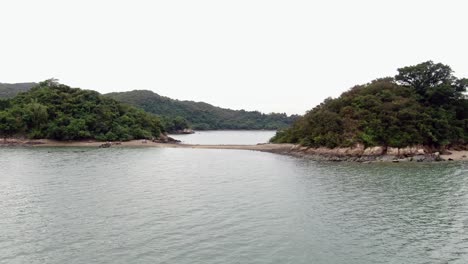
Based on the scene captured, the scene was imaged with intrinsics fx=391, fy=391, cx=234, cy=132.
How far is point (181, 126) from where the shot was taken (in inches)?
6964

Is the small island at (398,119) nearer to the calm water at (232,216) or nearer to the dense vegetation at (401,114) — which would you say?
the dense vegetation at (401,114)

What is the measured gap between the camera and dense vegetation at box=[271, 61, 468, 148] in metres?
65.8

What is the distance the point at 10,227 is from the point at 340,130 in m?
56.3

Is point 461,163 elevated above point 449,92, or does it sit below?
below

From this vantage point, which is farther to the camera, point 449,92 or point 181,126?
point 181,126

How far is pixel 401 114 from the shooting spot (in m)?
66.4

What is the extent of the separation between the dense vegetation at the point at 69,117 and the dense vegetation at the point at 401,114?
48487 millimetres

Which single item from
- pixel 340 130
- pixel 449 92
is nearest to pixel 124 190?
pixel 340 130

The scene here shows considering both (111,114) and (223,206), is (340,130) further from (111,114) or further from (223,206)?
(111,114)

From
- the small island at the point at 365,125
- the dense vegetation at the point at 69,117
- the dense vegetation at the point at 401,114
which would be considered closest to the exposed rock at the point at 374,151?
the small island at the point at 365,125

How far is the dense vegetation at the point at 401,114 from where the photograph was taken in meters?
65.8

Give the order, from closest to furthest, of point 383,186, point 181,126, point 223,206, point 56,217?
point 56,217
point 223,206
point 383,186
point 181,126

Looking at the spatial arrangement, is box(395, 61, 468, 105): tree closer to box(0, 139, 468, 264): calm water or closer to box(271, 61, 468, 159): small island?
box(271, 61, 468, 159): small island

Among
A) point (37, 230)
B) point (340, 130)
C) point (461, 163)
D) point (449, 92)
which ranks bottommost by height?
point (37, 230)
